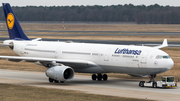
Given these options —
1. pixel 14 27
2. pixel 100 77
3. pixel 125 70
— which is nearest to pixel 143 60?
pixel 125 70

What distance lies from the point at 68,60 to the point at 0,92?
9657 millimetres

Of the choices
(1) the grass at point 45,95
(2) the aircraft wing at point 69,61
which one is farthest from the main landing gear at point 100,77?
(1) the grass at point 45,95

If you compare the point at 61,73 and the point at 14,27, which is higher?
the point at 14,27

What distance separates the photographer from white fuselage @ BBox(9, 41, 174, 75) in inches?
1336

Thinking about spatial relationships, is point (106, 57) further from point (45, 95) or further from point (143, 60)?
point (45, 95)

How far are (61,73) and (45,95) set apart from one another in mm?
6731

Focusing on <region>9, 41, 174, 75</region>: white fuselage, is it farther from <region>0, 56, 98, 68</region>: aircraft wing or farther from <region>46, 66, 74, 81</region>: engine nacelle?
<region>46, 66, 74, 81</region>: engine nacelle

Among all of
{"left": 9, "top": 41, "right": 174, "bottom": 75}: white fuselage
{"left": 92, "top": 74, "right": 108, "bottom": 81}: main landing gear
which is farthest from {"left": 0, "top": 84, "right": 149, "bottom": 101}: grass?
{"left": 92, "top": 74, "right": 108, "bottom": 81}: main landing gear

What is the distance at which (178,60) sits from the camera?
52906 mm

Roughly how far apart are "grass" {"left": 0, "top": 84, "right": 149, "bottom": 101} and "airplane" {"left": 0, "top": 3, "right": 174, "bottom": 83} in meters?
4.82

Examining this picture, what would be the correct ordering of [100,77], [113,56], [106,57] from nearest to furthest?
1. [113,56]
2. [106,57]
3. [100,77]

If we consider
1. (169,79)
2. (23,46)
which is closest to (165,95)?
(169,79)

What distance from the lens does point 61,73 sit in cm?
3606

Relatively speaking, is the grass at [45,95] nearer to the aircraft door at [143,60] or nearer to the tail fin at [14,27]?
the aircraft door at [143,60]
